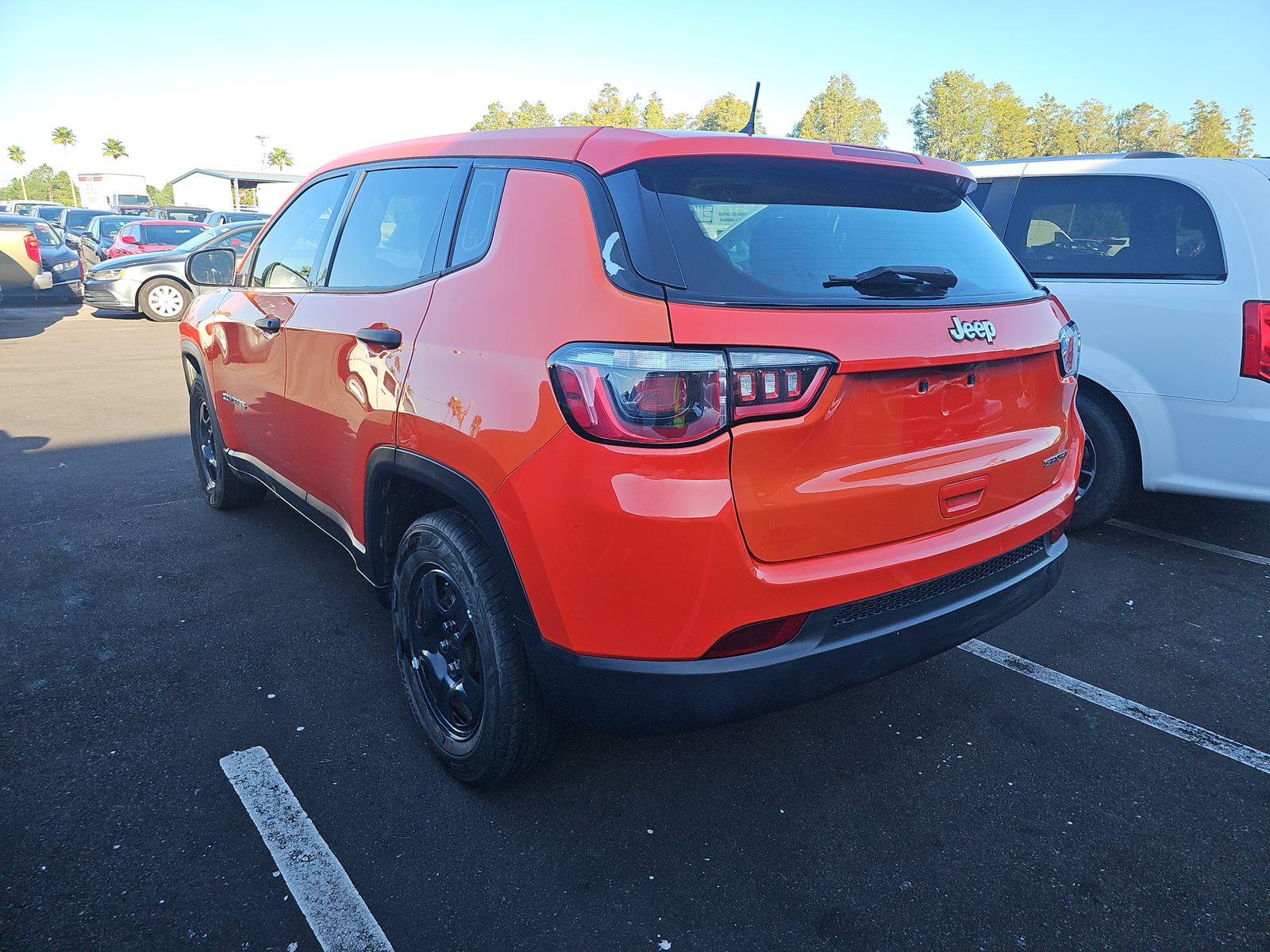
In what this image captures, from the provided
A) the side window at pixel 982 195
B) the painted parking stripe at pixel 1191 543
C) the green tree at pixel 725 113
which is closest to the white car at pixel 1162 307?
the side window at pixel 982 195

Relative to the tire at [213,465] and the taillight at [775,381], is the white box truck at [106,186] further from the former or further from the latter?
the taillight at [775,381]

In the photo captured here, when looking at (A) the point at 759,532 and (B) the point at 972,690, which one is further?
(B) the point at 972,690

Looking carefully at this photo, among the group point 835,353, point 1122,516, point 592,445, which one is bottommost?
point 1122,516

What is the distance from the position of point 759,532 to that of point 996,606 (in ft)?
2.97

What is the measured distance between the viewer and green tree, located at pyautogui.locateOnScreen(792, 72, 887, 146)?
58.1m

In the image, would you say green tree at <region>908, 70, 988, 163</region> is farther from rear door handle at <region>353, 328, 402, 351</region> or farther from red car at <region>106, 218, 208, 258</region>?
rear door handle at <region>353, 328, 402, 351</region>

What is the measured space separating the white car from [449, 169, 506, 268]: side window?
3218 millimetres

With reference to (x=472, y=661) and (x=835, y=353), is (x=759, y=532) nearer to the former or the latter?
(x=835, y=353)

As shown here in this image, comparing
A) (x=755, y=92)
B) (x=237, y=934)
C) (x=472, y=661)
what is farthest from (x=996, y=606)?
(x=237, y=934)

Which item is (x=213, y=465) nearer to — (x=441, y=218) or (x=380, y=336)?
(x=380, y=336)

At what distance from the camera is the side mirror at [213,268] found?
160 inches

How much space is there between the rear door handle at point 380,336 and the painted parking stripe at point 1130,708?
245 centimetres

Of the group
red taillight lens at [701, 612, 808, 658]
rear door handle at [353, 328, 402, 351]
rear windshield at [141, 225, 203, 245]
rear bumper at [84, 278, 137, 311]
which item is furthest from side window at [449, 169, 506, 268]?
rear windshield at [141, 225, 203, 245]

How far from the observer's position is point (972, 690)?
301 cm
